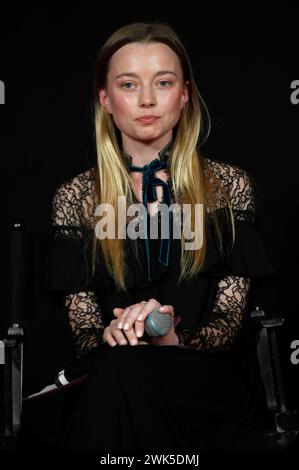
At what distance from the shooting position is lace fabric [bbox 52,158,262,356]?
3039mm

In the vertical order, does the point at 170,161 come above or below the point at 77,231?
above

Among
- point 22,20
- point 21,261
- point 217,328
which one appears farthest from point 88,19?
point 217,328

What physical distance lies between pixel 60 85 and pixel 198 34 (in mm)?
569

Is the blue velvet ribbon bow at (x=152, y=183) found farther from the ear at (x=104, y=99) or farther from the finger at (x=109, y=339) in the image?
the finger at (x=109, y=339)

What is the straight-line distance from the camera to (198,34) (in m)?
4.10

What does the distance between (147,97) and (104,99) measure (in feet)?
0.67

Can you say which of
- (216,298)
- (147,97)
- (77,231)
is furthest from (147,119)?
(216,298)

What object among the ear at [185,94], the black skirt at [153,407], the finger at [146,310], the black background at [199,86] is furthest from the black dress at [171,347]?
the black background at [199,86]

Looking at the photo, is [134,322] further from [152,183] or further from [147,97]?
[147,97]

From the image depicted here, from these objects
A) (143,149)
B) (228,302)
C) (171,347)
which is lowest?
(171,347)

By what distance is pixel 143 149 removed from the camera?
332cm

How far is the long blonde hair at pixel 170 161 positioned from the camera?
3.24 m

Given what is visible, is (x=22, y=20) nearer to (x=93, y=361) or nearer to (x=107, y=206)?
(x=107, y=206)

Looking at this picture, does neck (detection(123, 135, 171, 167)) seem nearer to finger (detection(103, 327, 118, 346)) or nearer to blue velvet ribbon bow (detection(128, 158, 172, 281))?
blue velvet ribbon bow (detection(128, 158, 172, 281))
